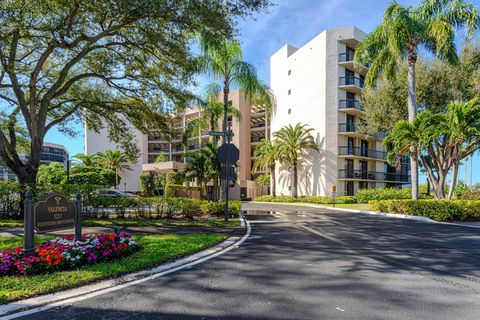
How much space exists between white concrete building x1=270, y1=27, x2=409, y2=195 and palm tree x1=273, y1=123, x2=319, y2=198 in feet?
2.95

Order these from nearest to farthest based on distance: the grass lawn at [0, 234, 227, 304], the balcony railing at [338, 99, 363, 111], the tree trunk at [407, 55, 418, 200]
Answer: the grass lawn at [0, 234, 227, 304]
the tree trunk at [407, 55, 418, 200]
the balcony railing at [338, 99, 363, 111]

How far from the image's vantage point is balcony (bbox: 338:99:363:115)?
1253 inches

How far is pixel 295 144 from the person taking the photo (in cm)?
3294

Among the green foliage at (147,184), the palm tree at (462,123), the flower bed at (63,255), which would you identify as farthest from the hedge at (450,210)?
the green foliage at (147,184)

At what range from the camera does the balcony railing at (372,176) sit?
1266 inches

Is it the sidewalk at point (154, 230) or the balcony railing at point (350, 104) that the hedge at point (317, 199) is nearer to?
the balcony railing at point (350, 104)

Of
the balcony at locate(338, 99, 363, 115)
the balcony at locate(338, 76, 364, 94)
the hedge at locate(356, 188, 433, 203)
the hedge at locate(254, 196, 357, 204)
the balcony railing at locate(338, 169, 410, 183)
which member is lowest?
the hedge at locate(254, 196, 357, 204)

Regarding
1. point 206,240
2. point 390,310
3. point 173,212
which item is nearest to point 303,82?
point 173,212

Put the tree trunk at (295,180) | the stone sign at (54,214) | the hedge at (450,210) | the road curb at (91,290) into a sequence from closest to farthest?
the road curb at (91,290)
the stone sign at (54,214)
the hedge at (450,210)
the tree trunk at (295,180)

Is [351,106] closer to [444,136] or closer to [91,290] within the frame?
[444,136]

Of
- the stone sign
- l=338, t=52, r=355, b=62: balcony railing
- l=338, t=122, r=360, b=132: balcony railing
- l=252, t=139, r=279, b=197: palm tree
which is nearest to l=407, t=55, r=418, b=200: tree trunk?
l=338, t=122, r=360, b=132: balcony railing

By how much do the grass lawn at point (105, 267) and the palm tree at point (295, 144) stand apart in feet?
84.2

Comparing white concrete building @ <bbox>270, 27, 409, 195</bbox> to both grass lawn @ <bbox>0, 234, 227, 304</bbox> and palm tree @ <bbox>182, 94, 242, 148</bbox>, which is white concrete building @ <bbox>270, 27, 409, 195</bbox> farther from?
grass lawn @ <bbox>0, 234, 227, 304</bbox>

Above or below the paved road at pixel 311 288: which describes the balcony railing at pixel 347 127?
above
